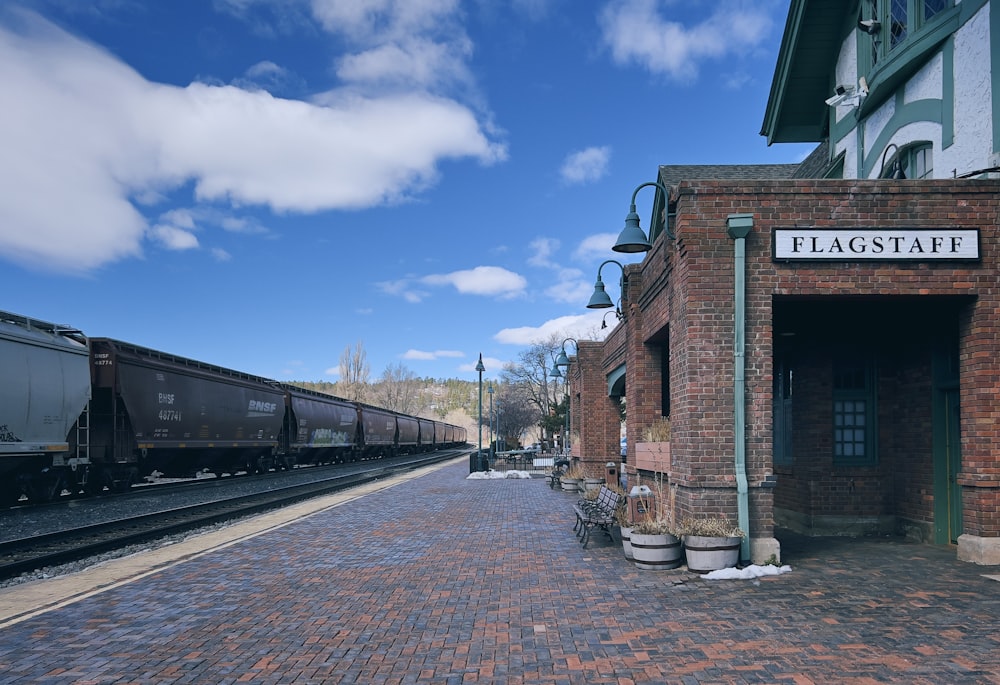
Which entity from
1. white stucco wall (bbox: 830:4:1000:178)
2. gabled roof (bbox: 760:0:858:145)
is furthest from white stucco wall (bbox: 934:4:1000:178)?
gabled roof (bbox: 760:0:858:145)

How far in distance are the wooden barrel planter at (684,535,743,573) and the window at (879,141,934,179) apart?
662 centimetres

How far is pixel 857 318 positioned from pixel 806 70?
600 cm

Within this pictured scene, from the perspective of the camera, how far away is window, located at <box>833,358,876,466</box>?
37.4ft

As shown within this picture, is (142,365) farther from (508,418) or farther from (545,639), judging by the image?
(508,418)

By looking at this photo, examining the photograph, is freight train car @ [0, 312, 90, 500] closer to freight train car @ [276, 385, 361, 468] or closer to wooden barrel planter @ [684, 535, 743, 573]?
wooden barrel planter @ [684, 535, 743, 573]

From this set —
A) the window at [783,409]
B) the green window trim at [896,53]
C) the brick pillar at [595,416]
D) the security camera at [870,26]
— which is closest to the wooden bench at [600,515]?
the window at [783,409]

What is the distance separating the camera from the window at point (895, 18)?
11.2 m

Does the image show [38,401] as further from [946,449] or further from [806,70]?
[806,70]

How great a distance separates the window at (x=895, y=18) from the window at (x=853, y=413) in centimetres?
514

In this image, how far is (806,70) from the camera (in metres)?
14.5

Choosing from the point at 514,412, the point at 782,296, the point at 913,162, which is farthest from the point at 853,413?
the point at 514,412

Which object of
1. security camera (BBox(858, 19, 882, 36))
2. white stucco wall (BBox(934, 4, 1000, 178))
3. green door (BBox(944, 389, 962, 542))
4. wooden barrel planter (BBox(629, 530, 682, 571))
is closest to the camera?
wooden barrel planter (BBox(629, 530, 682, 571))

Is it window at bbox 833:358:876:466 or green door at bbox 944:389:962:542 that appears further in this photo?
window at bbox 833:358:876:466

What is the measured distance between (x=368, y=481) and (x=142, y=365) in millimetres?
9577
